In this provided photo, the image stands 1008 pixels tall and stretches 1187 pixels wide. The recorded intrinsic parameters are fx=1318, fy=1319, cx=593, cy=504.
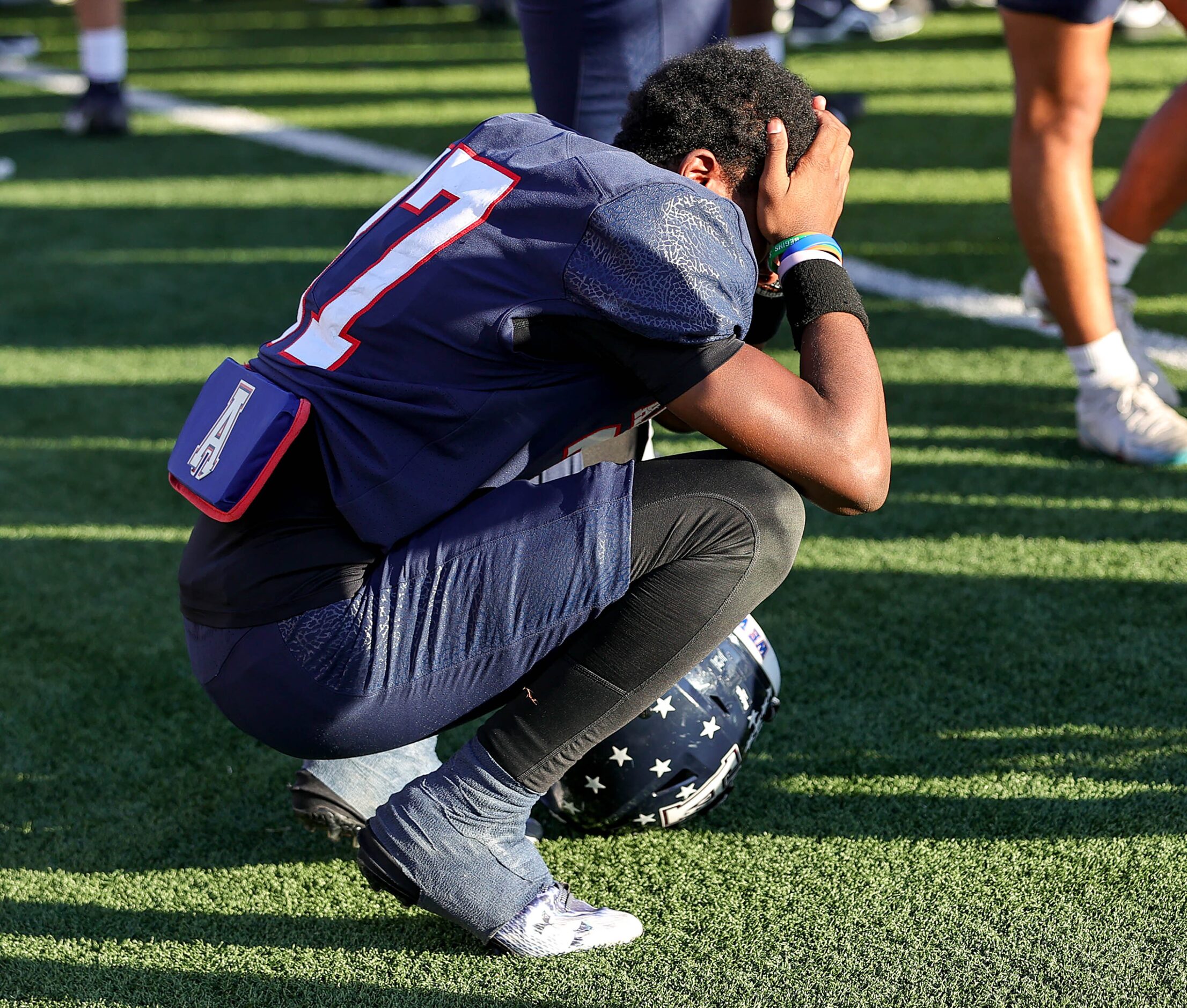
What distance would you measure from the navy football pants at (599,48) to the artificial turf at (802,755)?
3.00ft

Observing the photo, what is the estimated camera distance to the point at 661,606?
1809 millimetres

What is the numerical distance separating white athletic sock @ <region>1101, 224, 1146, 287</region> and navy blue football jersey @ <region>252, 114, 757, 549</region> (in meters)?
2.20

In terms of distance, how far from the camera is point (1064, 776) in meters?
2.21

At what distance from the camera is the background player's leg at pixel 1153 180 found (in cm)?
343

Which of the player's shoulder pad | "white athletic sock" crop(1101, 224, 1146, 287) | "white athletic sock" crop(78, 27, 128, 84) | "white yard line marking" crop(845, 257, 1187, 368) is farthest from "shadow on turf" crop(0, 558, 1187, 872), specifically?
"white athletic sock" crop(78, 27, 128, 84)

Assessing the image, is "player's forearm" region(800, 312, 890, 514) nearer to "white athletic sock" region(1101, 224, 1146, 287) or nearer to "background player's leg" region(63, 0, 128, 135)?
"white athletic sock" region(1101, 224, 1146, 287)

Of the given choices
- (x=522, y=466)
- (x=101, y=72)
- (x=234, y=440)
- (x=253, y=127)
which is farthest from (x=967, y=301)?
(x=101, y=72)

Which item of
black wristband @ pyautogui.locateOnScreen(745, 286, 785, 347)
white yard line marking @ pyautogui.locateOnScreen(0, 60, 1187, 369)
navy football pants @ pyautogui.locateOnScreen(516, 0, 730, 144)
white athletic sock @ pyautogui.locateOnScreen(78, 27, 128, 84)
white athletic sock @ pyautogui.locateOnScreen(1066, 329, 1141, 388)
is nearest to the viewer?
black wristband @ pyautogui.locateOnScreen(745, 286, 785, 347)

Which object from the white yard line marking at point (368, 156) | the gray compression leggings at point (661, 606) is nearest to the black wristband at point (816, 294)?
the gray compression leggings at point (661, 606)

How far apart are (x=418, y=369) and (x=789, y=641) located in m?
1.20

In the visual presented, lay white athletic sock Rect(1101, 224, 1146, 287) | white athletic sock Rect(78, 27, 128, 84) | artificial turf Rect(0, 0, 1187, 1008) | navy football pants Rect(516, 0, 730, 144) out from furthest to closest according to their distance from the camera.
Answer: white athletic sock Rect(78, 27, 128, 84), white athletic sock Rect(1101, 224, 1146, 287), navy football pants Rect(516, 0, 730, 144), artificial turf Rect(0, 0, 1187, 1008)

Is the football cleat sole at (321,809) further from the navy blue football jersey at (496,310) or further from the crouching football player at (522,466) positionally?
the navy blue football jersey at (496,310)

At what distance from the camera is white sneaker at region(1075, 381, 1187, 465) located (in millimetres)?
3246

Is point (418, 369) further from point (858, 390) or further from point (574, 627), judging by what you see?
point (858, 390)
